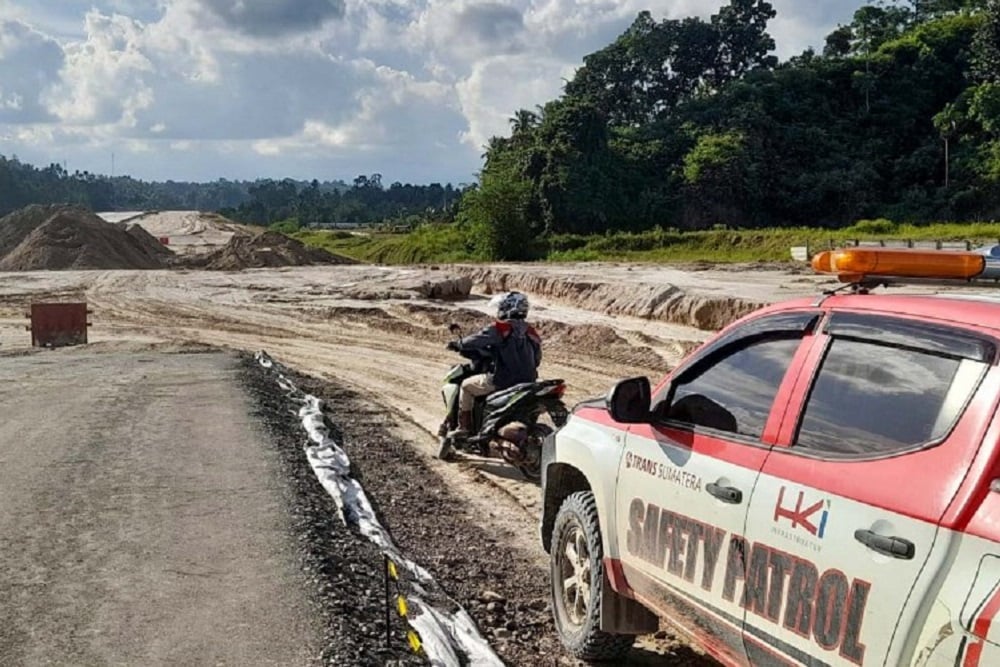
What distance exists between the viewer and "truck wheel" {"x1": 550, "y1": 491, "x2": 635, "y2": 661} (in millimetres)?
4957

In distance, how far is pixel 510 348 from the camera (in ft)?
32.4

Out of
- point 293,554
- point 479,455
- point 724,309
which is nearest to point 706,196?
point 724,309

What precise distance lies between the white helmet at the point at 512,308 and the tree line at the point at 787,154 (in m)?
45.0

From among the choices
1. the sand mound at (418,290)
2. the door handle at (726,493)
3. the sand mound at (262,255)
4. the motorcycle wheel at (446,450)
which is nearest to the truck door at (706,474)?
the door handle at (726,493)

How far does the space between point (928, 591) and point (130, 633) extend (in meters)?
3.82

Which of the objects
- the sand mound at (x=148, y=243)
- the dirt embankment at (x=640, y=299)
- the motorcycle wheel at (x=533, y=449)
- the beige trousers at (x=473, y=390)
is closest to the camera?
the motorcycle wheel at (x=533, y=449)

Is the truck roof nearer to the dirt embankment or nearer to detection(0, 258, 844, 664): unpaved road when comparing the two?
detection(0, 258, 844, 664): unpaved road

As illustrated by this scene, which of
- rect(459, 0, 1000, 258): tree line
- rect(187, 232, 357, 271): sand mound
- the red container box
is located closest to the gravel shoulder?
the red container box

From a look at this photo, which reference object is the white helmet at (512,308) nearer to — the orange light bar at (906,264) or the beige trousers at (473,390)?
the beige trousers at (473,390)

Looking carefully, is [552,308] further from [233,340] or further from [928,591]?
[928,591]

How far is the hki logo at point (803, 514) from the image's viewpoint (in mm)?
3303

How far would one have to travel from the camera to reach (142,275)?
4269 cm

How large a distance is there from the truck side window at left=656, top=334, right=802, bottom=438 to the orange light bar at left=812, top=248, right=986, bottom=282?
1.13ft

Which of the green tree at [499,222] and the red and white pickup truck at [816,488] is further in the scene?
the green tree at [499,222]
